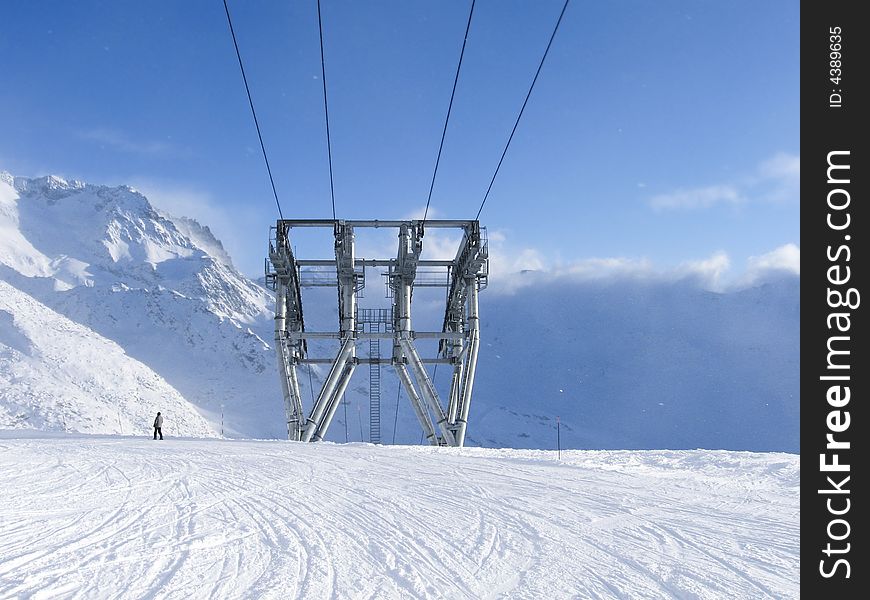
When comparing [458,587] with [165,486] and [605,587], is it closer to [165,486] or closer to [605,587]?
[605,587]

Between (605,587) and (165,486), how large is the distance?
6.51m

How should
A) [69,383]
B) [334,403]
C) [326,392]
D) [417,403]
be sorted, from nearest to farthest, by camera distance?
[326,392] → [417,403] → [334,403] → [69,383]

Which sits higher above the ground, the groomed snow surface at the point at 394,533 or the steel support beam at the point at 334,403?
the groomed snow surface at the point at 394,533

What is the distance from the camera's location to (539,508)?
688cm

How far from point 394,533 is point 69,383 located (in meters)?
87.2

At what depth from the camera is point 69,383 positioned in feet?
260

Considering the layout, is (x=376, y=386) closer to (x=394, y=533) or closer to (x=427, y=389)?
(x=427, y=389)

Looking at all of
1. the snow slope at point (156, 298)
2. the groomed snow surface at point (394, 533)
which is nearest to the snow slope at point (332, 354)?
the snow slope at point (156, 298)

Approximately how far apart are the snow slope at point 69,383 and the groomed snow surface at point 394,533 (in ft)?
205

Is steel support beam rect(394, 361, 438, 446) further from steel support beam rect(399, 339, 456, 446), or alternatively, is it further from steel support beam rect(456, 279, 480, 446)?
steel support beam rect(456, 279, 480, 446)

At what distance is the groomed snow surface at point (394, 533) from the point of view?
412cm
